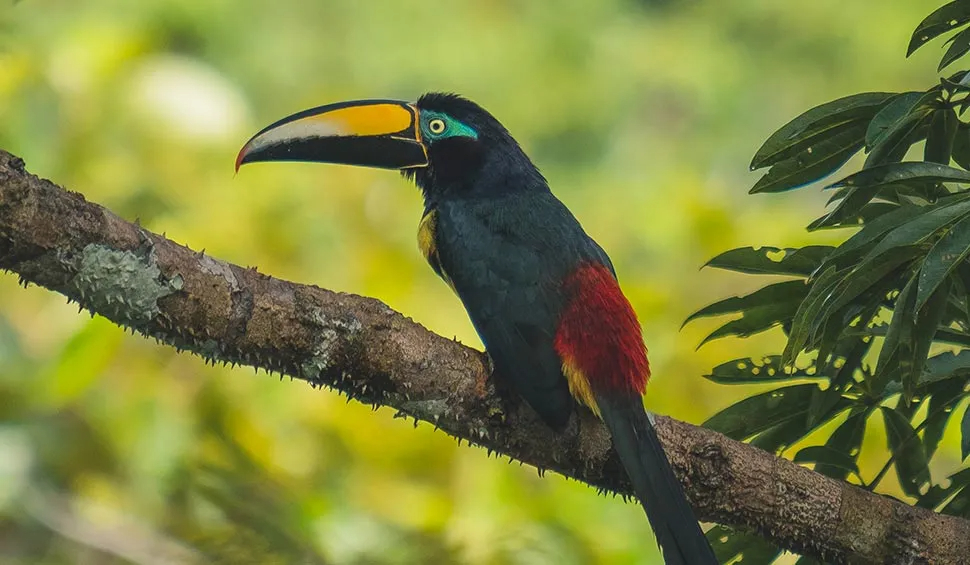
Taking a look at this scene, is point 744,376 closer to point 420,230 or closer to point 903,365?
point 903,365

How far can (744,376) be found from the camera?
240 cm

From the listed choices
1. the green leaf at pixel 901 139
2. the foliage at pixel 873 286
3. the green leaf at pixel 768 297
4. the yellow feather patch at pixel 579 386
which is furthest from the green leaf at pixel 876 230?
the yellow feather patch at pixel 579 386

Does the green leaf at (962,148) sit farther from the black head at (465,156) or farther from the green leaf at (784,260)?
the black head at (465,156)

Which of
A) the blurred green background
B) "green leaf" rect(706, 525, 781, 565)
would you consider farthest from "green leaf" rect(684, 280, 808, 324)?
the blurred green background

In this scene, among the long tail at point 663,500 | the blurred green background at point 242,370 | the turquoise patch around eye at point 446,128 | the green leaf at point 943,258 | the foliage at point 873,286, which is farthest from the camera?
the blurred green background at point 242,370

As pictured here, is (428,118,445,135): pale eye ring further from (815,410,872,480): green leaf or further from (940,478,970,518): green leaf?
(940,478,970,518): green leaf

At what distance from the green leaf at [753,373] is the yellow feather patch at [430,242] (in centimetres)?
77

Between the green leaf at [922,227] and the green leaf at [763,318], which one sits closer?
the green leaf at [922,227]

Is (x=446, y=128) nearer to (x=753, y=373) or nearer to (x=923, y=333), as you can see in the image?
(x=753, y=373)

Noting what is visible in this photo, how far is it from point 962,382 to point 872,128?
0.58 metres

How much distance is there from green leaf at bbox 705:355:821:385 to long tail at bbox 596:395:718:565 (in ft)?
0.73

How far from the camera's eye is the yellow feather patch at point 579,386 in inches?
98.3

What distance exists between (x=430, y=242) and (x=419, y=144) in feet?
1.36

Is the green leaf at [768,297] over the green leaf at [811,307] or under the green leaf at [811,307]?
over
